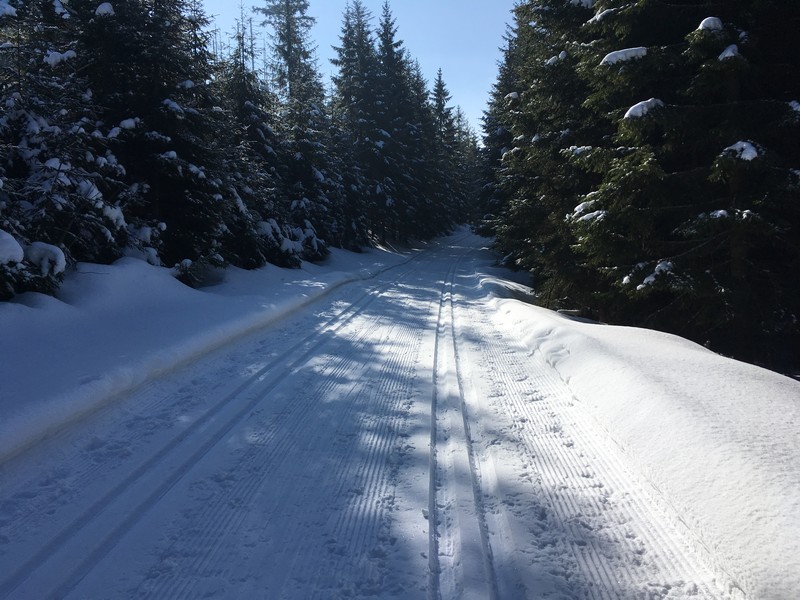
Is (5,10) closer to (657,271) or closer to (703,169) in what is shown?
(657,271)

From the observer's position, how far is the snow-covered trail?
2.49m

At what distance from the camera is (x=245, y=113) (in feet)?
57.7

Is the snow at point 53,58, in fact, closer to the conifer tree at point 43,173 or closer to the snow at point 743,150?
the conifer tree at point 43,173

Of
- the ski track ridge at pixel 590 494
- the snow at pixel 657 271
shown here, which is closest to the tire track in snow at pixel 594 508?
the ski track ridge at pixel 590 494

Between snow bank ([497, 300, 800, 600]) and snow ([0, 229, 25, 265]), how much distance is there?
661cm

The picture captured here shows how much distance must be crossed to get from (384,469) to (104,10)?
10.9m

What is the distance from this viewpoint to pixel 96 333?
6.28 meters

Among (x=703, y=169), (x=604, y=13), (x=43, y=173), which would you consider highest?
(x=604, y=13)

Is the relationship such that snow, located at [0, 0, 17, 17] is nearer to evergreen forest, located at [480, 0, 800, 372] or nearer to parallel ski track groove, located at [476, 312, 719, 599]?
→ parallel ski track groove, located at [476, 312, 719, 599]

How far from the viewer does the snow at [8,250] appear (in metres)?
5.45

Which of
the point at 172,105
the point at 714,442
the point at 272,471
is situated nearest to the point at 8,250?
the point at 272,471

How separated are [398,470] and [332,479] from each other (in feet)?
1.66

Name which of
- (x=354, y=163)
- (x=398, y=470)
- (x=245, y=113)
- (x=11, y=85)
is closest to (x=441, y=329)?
(x=398, y=470)

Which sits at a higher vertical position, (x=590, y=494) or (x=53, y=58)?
(x=53, y=58)
